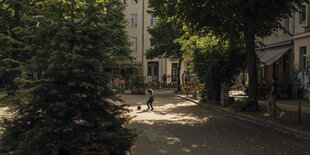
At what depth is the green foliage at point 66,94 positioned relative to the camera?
382 centimetres

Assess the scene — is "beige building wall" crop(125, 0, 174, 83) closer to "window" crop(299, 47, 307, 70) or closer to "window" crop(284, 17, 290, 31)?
"window" crop(284, 17, 290, 31)

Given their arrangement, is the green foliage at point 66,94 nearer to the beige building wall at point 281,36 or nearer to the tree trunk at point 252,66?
the tree trunk at point 252,66

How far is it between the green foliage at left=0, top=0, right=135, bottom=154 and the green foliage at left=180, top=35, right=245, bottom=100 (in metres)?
14.3

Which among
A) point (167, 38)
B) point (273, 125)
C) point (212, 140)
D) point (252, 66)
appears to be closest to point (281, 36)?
point (167, 38)

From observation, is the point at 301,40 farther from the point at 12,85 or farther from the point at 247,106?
the point at 12,85

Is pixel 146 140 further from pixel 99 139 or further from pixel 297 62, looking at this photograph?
pixel 297 62

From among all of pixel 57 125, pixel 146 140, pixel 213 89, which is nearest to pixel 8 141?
pixel 57 125

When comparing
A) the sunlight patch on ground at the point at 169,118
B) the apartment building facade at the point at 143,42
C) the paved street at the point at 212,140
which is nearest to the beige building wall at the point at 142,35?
the apartment building facade at the point at 143,42

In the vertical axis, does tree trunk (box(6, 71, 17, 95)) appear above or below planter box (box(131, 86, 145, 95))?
above

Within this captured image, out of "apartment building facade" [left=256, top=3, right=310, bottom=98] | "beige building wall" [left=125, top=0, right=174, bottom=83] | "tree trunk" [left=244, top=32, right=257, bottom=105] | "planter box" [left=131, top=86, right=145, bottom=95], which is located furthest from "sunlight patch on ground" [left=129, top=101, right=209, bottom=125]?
"beige building wall" [left=125, top=0, right=174, bottom=83]

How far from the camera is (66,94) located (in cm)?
401

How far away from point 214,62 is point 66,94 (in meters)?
15.2

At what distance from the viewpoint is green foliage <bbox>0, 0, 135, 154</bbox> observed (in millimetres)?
3816

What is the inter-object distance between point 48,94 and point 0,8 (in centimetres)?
2012
